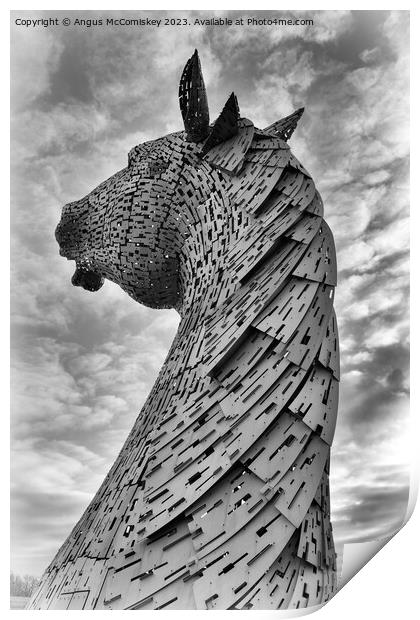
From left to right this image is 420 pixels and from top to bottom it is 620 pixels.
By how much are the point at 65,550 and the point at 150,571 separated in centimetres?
52

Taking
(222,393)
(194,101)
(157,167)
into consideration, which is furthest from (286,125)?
(222,393)

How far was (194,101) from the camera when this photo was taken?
2.99 meters

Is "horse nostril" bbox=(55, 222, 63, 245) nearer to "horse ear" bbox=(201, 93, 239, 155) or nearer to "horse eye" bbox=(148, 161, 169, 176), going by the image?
"horse eye" bbox=(148, 161, 169, 176)

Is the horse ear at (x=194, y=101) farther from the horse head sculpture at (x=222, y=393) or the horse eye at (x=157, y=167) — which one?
the horse eye at (x=157, y=167)

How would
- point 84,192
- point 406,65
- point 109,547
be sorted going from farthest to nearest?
point 84,192, point 406,65, point 109,547

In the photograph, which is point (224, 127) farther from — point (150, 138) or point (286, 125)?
point (150, 138)

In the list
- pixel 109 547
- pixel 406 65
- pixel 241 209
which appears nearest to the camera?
pixel 109 547

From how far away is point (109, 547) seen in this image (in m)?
2.41

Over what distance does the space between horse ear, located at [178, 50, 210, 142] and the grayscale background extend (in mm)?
355

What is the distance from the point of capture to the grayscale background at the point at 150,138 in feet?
9.86

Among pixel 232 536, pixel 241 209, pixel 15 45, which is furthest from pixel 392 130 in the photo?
pixel 232 536

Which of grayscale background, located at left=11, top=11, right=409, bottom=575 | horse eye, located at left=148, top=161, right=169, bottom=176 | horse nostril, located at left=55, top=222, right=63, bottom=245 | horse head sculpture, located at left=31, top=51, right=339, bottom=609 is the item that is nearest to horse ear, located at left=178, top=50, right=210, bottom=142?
horse head sculpture, located at left=31, top=51, right=339, bottom=609

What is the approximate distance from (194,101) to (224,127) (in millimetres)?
171
